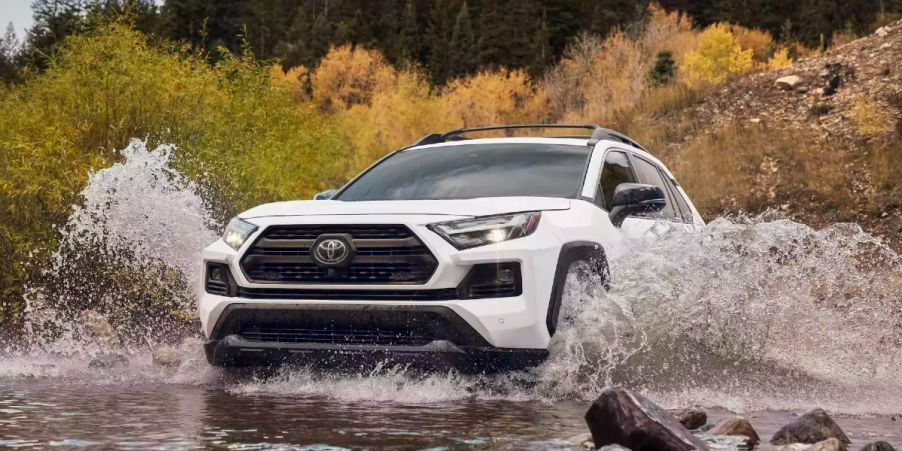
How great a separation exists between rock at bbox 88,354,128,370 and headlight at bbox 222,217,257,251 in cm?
197

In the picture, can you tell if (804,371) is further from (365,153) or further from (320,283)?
(365,153)

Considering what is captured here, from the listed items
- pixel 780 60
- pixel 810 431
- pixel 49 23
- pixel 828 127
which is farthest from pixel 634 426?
pixel 49 23

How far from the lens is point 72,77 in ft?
45.6

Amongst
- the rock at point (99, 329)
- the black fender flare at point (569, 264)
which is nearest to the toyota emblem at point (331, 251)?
the black fender flare at point (569, 264)

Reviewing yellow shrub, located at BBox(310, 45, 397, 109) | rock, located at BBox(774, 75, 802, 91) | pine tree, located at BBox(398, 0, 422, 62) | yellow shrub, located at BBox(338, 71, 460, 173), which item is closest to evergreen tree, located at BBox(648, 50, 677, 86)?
rock, located at BBox(774, 75, 802, 91)

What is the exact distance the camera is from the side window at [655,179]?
28.1ft

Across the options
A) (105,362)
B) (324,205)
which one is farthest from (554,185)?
(105,362)

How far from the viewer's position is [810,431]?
489cm

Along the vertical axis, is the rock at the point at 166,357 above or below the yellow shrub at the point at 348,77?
below

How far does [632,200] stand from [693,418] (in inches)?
75.3

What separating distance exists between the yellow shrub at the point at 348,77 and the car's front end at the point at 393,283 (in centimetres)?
6415

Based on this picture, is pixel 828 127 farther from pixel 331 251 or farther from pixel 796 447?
pixel 796 447

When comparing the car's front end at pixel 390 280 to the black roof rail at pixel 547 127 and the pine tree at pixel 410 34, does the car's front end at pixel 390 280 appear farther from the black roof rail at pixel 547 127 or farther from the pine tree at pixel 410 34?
the pine tree at pixel 410 34

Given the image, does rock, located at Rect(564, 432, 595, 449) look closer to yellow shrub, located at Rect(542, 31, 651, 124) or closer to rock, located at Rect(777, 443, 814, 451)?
rock, located at Rect(777, 443, 814, 451)
